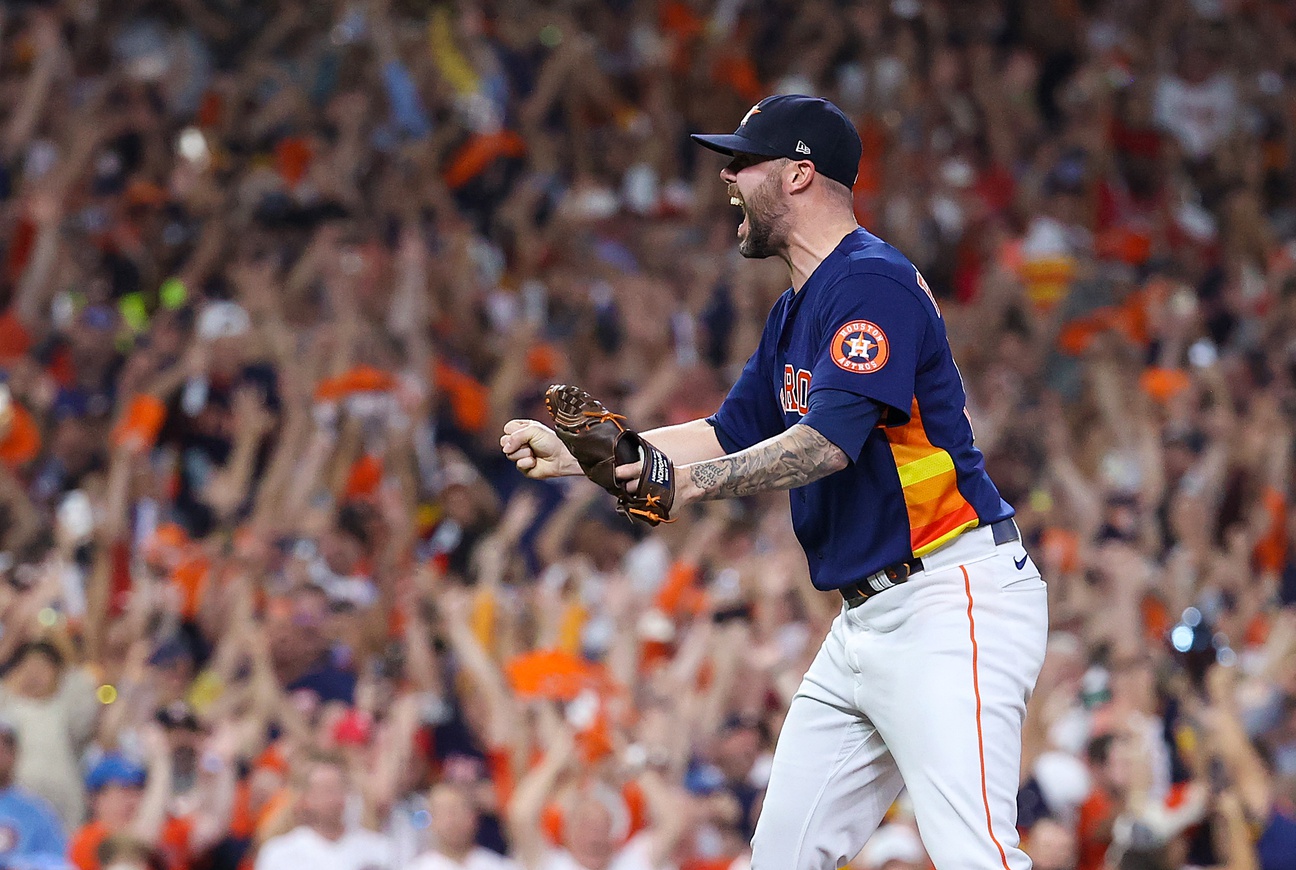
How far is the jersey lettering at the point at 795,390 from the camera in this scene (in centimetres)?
372

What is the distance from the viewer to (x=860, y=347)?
11.4ft

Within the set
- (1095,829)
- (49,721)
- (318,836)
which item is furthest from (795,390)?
(49,721)

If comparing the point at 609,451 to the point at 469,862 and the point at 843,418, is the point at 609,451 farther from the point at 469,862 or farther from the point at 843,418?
the point at 469,862

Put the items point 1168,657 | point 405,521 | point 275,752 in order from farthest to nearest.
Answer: point 405,521 < point 1168,657 < point 275,752

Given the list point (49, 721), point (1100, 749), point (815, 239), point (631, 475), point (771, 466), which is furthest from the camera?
point (49, 721)

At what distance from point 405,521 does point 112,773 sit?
2379 mm

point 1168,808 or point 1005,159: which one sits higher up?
point 1005,159

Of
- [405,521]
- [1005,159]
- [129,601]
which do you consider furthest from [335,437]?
[1005,159]

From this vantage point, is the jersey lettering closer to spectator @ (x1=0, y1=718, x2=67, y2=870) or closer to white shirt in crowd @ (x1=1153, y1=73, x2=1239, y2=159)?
spectator @ (x1=0, y1=718, x2=67, y2=870)

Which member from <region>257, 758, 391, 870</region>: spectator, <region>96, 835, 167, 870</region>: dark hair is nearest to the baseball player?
<region>257, 758, 391, 870</region>: spectator

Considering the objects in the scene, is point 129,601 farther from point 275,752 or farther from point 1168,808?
point 1168,808

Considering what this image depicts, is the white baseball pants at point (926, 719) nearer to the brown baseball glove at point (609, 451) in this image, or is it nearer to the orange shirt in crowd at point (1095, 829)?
the brown baseball glove at point (609, 451)

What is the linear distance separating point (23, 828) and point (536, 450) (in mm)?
4181

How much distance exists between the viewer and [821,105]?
3.73 metres
